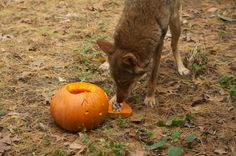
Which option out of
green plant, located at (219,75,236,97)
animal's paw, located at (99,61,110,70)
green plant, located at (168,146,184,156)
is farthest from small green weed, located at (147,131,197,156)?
animal's paw, located at (99,61,110,70)

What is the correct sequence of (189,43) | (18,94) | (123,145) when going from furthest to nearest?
(189,43) → (18,94) → (123,145)

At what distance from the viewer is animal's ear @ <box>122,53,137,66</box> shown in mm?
6121

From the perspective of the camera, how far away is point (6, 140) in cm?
595

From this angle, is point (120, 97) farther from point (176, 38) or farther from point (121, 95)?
point (176, 38)

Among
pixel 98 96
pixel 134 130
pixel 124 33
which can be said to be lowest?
pixel 134 130

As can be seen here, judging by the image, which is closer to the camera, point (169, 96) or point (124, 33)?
point (124, 33)

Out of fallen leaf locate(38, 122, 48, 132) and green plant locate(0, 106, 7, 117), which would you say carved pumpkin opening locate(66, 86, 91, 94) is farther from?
green plant locate(0, 106, 7, 117)

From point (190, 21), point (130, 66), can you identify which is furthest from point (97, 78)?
point (190, 21)

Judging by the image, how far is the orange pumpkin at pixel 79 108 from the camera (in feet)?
19.5

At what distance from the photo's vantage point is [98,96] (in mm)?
6102

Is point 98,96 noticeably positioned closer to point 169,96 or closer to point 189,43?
point 169,96

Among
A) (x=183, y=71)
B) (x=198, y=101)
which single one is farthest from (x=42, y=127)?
(x=183, y=71)

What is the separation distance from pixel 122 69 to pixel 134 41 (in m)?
0.42

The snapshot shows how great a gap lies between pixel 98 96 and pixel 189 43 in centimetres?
361
